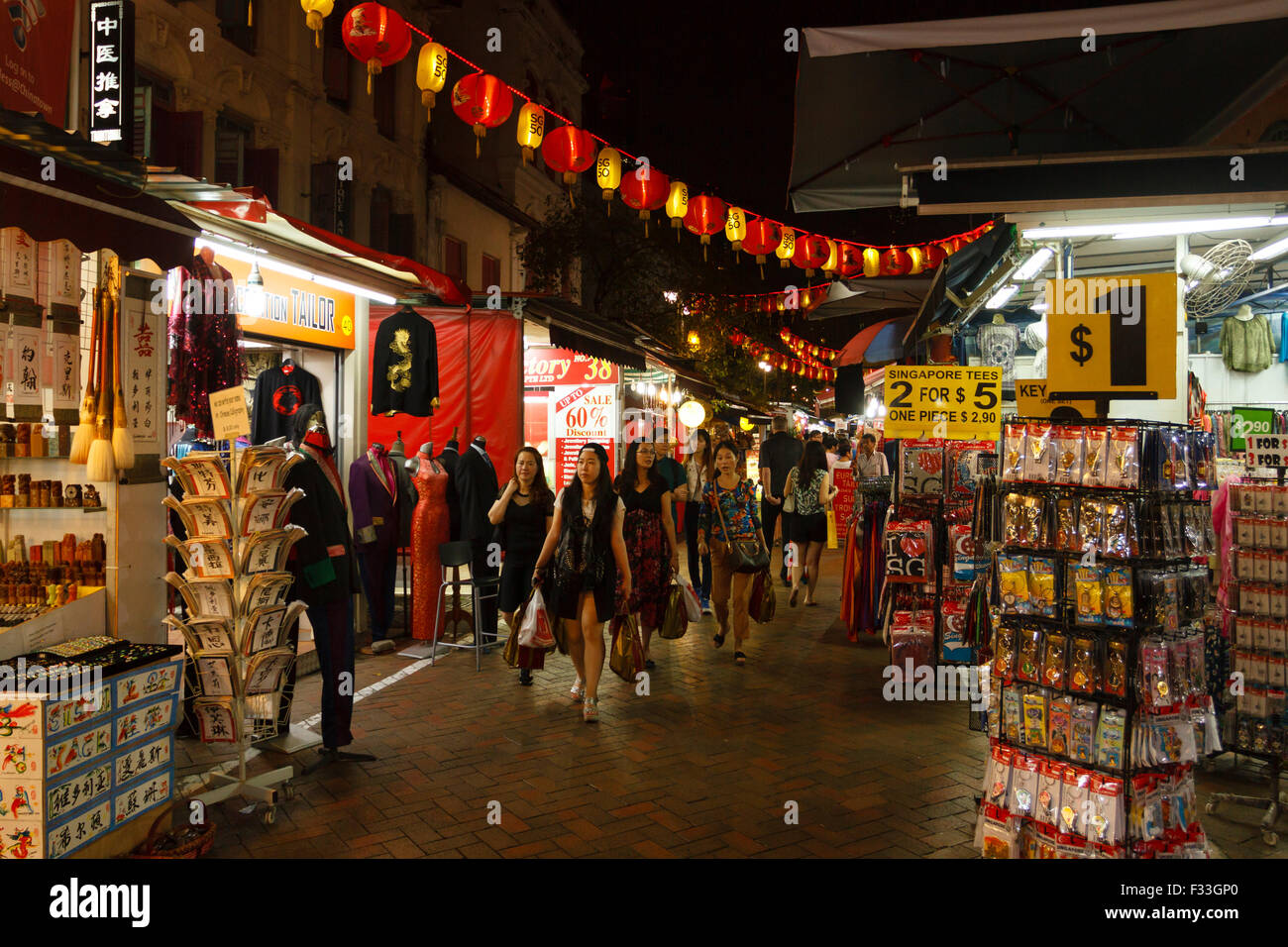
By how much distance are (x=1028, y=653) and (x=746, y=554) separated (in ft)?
12.8

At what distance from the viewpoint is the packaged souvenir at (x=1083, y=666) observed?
4.09m

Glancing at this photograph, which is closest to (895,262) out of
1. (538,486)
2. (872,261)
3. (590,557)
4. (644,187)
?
(872,261)

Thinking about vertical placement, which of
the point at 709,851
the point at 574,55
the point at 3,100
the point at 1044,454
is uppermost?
the point at 574,55

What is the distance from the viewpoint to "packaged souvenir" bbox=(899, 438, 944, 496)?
24.1 ft

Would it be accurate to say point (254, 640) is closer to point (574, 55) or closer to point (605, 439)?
point (605, 439)

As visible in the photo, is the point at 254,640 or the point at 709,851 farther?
the point at 254,640

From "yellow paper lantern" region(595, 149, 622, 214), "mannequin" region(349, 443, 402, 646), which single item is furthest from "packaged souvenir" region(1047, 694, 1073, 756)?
"yellow paper lantern" region(595, 149, 622, 214)

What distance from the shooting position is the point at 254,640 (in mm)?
5008

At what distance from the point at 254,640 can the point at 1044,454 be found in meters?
4.34

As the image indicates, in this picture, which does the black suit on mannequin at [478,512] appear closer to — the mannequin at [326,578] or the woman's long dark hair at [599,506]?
the woman's long dark hair at [599,506]

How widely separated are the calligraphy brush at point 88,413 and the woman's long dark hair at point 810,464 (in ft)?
25.3

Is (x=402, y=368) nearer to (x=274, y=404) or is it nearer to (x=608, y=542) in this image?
(x=274, y=404)

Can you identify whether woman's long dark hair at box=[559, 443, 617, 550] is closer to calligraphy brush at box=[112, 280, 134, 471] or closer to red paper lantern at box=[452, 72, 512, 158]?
calligraphy brush at box=[112, 280, 134, 471]
